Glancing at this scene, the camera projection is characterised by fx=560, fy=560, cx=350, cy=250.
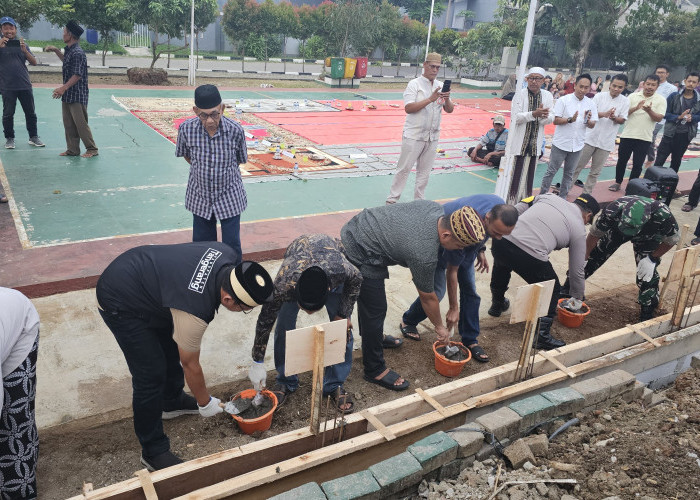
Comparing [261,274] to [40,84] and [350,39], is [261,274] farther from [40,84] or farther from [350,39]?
[350,39]

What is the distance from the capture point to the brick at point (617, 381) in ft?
12.5

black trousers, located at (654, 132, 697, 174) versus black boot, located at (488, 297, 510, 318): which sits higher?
black trousers, located at (654, 132, 697, 174)

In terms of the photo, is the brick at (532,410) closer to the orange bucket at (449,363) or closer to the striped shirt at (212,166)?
the orange bucket at (449,363)

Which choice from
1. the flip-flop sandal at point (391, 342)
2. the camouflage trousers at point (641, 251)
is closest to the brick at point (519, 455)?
the flip-flop sandal at point (391, 342)

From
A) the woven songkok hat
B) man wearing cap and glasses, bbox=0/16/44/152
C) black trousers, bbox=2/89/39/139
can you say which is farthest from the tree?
the woven songkok hat

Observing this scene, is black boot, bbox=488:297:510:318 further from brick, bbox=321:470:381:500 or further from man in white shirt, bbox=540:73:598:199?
man in white shirt, bbox=540:73:598:199

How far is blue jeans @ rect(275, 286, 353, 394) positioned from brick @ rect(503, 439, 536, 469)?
113 cm

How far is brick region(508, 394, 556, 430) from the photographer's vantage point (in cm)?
341

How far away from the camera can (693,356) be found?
4.86 m

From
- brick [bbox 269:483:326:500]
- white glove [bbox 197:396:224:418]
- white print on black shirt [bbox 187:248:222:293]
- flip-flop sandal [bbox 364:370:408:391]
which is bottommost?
flip-flop sandal [bbox 364:370:408:391]

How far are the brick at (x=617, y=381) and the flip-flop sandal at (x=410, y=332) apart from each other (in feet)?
4.75

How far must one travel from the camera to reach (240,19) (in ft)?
84.4

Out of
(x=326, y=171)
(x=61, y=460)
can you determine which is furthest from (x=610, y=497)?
(x=326, y=171)

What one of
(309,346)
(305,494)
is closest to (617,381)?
(309,346)
